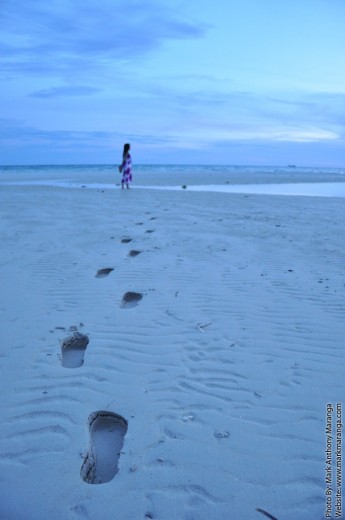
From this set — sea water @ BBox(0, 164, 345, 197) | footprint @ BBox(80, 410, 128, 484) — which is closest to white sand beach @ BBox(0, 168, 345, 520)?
footprint @ BBox(80, 410, 128, 484)

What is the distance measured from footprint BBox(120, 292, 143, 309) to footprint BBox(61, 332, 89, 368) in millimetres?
771

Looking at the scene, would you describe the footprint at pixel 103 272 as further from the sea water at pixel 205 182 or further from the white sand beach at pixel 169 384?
the sea water at pixel 205 182

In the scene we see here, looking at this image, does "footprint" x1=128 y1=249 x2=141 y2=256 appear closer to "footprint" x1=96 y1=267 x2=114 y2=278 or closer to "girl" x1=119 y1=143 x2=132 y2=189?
"footprint" x1=96 y1=267 x2=114 y2=278

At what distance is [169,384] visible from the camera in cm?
260

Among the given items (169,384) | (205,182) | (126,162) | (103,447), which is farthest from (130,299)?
(205,182)

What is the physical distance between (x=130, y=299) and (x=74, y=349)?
44.4 inches

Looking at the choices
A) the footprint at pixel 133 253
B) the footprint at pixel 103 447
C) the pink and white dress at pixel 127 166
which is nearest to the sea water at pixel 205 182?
the pink and white dress at pixel 127 166

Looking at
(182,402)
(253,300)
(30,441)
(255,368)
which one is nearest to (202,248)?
(253,300)

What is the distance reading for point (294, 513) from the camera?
5.67ft

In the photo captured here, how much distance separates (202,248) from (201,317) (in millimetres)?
2623

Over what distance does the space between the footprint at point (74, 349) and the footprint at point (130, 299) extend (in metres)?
0.77

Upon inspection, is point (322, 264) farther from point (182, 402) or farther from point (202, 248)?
point (182, 402)

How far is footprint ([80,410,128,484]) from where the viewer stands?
1923 millimetres

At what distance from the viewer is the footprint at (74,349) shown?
9.45 ft
